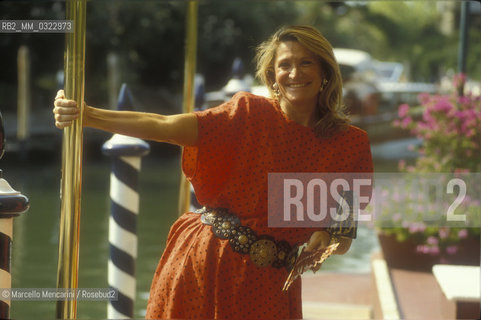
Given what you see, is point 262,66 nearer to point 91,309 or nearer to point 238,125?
point 238,125

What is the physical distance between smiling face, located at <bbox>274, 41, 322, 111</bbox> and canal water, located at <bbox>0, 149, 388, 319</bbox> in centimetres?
327

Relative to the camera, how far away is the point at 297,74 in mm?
2326

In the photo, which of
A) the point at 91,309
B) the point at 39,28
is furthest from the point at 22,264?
the point at 39,28

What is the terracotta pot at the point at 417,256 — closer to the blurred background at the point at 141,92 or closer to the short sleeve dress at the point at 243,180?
the blurred background at the point at 141,92

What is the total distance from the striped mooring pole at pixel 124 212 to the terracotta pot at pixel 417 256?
8.34 ft

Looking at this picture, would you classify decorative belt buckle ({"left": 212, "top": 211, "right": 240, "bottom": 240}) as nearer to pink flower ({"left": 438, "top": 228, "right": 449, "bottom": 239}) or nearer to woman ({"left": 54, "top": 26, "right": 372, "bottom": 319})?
woman ({"left": 54, "top": 26, "right": 372, "bottom": 319})

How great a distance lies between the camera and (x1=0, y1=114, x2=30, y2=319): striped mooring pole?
92.0 inches

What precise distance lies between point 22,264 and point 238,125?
552 cm

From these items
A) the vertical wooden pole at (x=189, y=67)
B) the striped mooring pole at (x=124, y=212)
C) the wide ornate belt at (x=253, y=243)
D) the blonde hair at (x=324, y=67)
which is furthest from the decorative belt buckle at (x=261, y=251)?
the striped mooring pole at (x=124, y=212)

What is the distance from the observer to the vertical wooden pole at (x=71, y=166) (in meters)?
2.09

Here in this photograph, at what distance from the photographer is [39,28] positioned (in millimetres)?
2729

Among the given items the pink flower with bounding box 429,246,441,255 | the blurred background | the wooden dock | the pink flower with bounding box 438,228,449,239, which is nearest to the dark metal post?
the pink flower with bounding box 438,228,449,239

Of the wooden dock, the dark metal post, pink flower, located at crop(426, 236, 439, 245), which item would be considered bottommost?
the wooden dock

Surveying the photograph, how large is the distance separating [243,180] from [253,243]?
18cm
